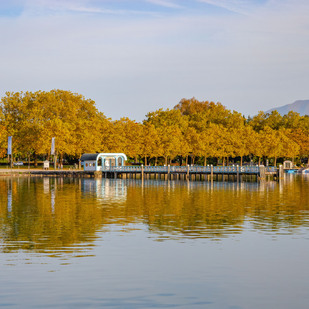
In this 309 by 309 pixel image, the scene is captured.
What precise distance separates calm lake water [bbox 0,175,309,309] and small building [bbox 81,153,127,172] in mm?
66967

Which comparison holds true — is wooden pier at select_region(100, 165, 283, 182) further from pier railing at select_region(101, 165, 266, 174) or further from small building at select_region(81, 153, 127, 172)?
small building at select_region(81, 153, 127, 172)

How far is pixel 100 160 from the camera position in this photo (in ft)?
364

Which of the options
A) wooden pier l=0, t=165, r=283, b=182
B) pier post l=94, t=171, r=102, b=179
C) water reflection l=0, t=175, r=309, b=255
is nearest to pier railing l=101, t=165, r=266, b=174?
wooden pier l=0, t=165, r=283, b=182

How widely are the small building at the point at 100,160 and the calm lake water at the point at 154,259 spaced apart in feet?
220

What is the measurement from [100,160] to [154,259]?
294 feet

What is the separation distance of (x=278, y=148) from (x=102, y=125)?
147 feet

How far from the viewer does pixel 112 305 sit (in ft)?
49.9

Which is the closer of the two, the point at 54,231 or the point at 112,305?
the point at 112,305

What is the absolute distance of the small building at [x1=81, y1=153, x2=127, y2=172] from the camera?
107 metres

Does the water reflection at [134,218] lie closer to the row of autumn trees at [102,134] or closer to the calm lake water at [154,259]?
the calm lake water at [154,259]

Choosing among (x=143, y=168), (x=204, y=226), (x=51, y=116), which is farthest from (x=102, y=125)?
(x=204, y=226)

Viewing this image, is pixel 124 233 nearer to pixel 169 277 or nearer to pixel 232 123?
pixel 169 277

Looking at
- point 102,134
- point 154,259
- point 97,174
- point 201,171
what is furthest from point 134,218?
point 102,134

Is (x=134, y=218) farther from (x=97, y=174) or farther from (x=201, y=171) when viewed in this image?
(x=97, y=174)
